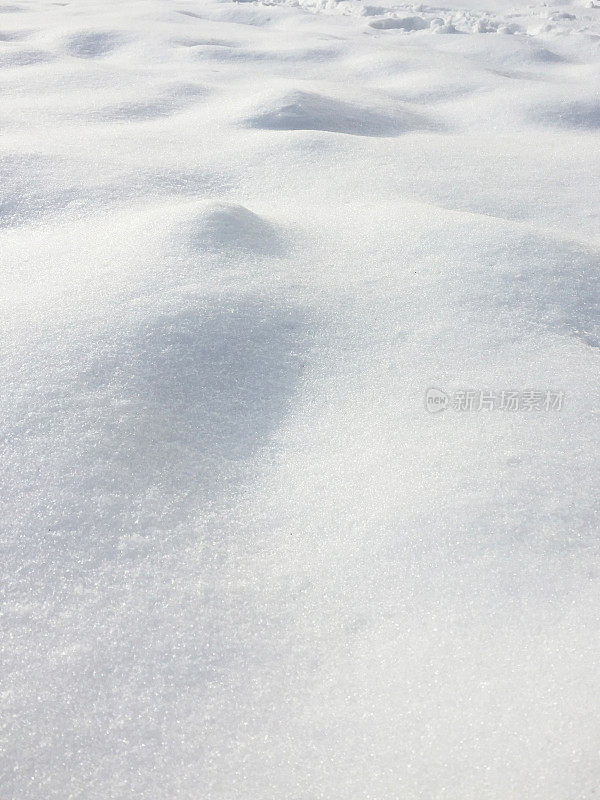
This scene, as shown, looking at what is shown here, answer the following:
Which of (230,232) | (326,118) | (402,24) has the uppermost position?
(402,24)

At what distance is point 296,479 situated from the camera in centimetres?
97

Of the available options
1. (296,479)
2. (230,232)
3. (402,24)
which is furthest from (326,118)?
(402,24)

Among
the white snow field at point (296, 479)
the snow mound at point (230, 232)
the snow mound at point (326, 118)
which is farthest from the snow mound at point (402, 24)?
the snow mound at point (230, 232)

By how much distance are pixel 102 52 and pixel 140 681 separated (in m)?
3.38

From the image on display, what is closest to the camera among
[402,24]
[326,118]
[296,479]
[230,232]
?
[296,479]

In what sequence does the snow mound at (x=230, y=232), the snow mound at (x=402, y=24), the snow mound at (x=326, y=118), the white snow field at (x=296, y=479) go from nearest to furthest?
the white snow field at (x=296, y=479) < the snow mound at (x=230, y=232) < the snow mound at (x=326, y=118) < the snow mound at (x=402, y=24)

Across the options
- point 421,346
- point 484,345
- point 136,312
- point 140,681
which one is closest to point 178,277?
point 136,312

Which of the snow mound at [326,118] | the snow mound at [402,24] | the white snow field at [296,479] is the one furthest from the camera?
the snow mound at [402,24]

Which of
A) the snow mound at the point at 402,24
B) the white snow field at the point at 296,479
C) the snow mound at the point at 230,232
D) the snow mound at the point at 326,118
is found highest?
the snow mound at the point at 402,24

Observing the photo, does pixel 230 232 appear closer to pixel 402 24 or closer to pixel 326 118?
pixel 326 118

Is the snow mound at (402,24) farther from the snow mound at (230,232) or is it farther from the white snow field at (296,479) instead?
the snow mound at (230,232)

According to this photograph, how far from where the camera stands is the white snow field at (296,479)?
681 mm

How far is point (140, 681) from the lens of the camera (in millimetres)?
725

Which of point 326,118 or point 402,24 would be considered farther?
point 402,24
